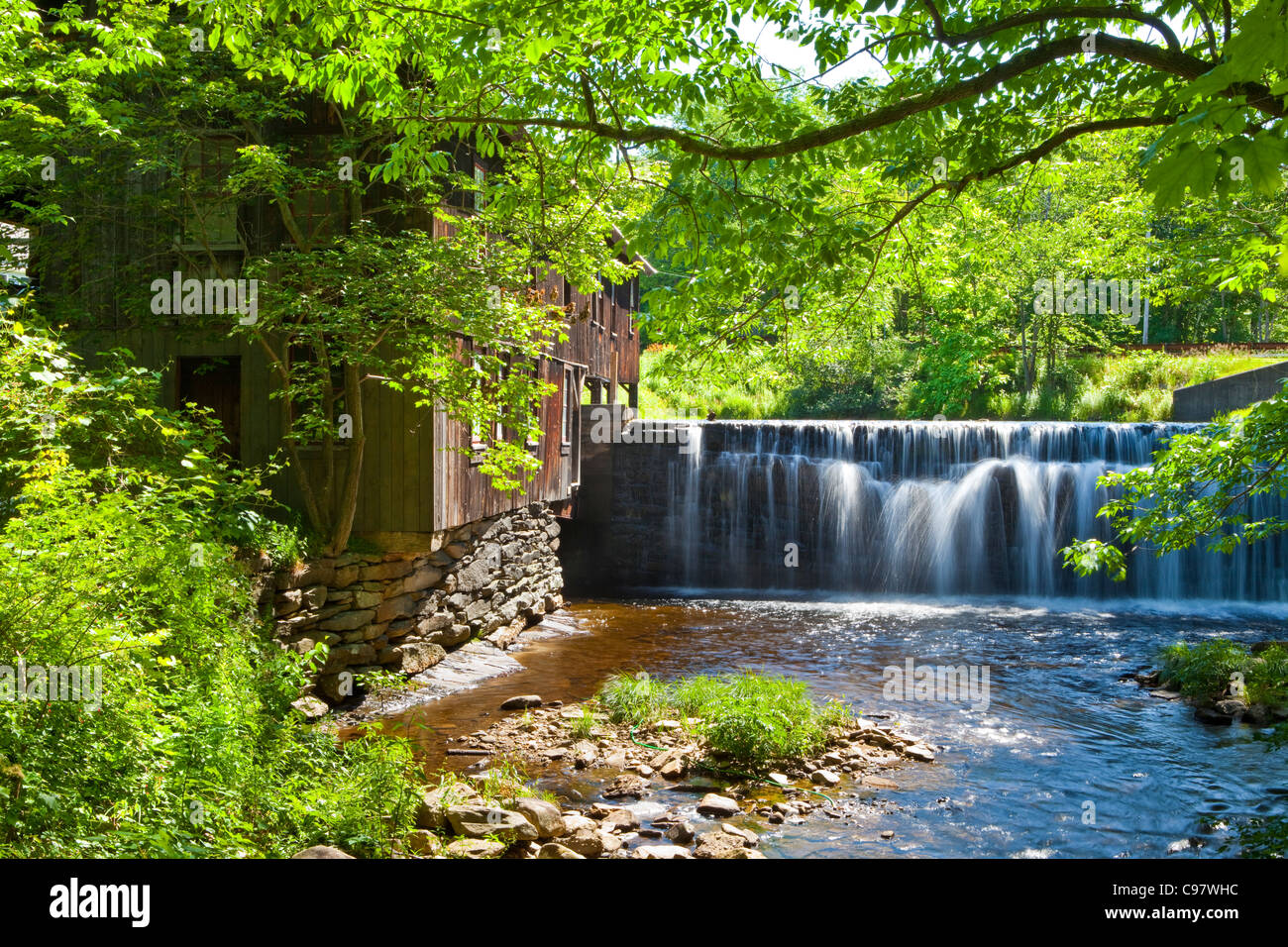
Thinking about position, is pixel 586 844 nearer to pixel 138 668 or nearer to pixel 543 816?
pixel 543 816

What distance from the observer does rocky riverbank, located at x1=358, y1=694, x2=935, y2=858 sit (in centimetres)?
643

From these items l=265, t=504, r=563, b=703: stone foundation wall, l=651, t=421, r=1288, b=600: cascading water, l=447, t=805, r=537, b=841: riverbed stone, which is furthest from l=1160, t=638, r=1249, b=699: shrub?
l=265, t=504, r=563, b=703: stone foundation wall

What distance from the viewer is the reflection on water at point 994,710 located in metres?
7.34

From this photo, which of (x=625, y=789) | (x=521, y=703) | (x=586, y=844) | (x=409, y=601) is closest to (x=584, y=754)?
(x=625, y=789)

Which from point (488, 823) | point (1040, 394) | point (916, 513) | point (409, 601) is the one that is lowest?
point (488, 823)

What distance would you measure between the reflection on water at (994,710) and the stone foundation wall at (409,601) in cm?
94

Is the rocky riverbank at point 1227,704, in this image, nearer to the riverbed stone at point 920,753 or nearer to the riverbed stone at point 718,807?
the riverbed stone at point 920,753

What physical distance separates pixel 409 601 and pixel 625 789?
4936 millimetres

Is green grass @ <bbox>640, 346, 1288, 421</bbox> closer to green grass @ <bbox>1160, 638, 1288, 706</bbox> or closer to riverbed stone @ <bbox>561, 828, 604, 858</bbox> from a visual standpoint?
green grass @ <bbox>1160, 638, 1288, 706</bbox>

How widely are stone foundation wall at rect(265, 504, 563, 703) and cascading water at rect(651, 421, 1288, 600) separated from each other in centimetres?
598

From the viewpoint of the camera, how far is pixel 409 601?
11836 millimetres

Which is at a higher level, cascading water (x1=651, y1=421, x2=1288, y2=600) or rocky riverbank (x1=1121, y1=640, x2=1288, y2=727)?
cascading water (x1=651, y1=421, x2=1288, y2=600)

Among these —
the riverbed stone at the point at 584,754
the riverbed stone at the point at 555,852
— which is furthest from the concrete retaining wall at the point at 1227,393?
the riverbed stone at the point at 555,852
